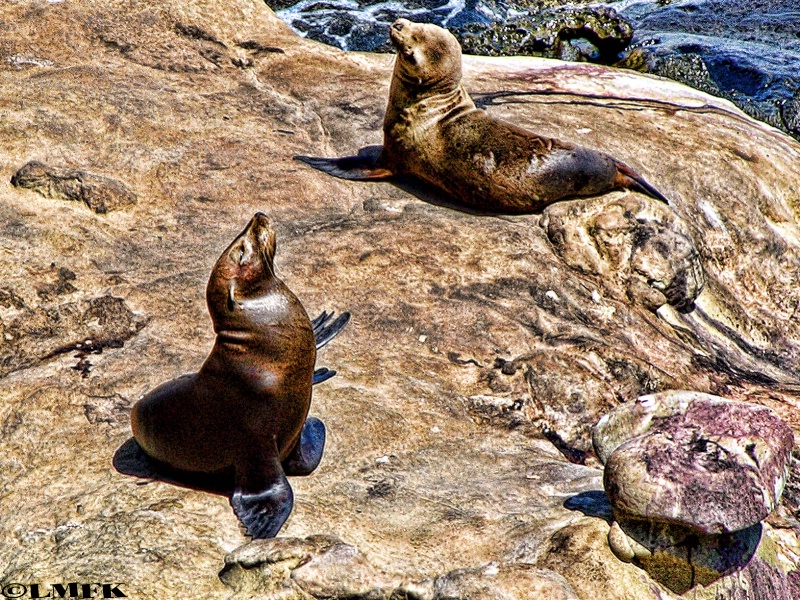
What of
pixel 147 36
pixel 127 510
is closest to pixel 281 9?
pixel 147 36

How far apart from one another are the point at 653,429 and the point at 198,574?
1806 millimetres

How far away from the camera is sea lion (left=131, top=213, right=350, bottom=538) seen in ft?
13.4

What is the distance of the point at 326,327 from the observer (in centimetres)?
531

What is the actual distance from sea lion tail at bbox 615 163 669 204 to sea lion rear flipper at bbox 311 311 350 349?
2.59m

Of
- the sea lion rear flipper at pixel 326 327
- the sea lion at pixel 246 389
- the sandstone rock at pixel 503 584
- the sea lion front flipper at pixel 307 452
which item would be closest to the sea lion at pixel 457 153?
the sea lion rear flipper at pixel 326 327

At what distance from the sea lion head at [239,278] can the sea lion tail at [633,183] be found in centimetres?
367

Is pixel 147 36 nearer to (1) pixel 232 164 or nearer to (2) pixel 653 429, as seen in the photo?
(1) pixel 232 164

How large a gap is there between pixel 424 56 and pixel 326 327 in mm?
3047

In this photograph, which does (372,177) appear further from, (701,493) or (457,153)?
(701,493)

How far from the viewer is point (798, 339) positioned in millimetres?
7520

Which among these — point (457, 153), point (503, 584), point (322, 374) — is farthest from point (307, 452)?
point (457, 153)

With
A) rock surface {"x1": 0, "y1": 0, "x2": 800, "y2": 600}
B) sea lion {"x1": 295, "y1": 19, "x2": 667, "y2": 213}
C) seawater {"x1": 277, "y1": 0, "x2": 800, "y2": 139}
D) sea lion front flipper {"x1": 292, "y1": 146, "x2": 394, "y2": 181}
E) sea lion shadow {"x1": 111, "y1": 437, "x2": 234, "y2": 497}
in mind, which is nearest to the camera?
rock surface {"x1": 0, "y1": 0, "x2": 800, "y2": 600}

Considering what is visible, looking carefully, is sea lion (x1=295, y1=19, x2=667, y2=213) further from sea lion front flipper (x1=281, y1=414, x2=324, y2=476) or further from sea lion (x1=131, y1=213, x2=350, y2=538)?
sea lion (x1=131, y1=213, x2=350, y2=538)

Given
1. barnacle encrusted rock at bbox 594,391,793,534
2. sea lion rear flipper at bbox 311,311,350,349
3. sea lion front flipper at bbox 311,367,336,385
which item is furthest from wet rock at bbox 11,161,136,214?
barnacle encrusted rock at bbox 594,391,793,534
